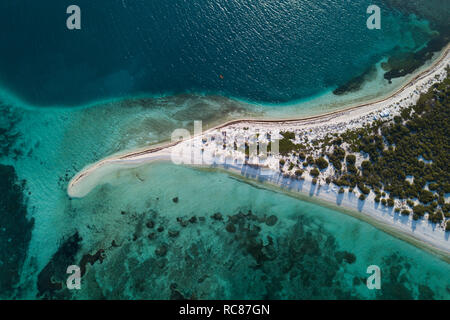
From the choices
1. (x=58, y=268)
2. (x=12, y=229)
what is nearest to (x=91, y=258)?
(x=58, y=268)

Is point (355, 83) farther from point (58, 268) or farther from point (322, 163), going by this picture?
Answer: point (58, 268)

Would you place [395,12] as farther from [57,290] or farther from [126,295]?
[57,290]

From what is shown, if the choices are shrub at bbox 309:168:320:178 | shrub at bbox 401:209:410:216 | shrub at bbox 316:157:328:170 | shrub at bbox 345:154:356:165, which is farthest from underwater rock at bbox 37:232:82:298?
shrub at bbox 401:209:410:216

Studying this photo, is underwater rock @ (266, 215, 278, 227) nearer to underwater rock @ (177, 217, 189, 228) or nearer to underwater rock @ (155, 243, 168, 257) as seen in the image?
underwater rock @ (177, 217, 189, 228)

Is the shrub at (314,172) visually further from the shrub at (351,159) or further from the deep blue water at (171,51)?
the deep blue water at (171,51)

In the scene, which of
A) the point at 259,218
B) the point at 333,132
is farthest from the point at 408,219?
the point at 259,218

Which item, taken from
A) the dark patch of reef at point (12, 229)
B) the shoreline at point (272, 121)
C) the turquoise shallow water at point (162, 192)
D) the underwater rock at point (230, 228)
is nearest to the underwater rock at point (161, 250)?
the turquoise shallow water at point (162, 192)
